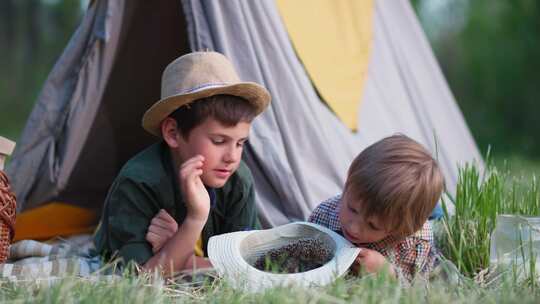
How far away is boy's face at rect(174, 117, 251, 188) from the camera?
2383 mm

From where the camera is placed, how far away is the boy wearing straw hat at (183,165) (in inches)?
91.5

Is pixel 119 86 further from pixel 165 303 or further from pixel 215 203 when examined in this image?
pixel 165 303

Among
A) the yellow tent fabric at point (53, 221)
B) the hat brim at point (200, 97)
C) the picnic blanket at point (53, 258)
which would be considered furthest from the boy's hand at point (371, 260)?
the yellow tent fabric at point (53, 221)

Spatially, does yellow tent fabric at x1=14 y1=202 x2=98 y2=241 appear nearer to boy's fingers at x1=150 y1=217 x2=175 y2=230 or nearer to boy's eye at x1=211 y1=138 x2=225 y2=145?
boy's fingers at x1=150 y1=217 x2=175 y2=230

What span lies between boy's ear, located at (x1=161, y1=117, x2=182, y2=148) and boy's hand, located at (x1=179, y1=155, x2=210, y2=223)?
7.1 inches

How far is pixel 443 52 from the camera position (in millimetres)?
11352

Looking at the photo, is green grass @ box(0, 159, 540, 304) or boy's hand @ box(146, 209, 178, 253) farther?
boy's hand @ box(146, 209, 178, 253)

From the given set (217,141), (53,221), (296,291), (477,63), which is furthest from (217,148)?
(477,63)

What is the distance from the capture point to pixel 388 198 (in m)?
2.17

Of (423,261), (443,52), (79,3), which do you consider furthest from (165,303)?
(79,3)

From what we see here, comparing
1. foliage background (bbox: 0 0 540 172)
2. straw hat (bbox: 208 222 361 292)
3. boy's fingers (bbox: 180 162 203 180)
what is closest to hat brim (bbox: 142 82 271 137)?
boy's fingers (bbox: 180 162 203 180)

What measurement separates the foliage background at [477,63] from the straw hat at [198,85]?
4.49 m

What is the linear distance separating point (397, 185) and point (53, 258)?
4.71 ft

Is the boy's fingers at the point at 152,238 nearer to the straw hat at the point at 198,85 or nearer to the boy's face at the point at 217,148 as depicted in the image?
the boy's face at the point at 217,148
